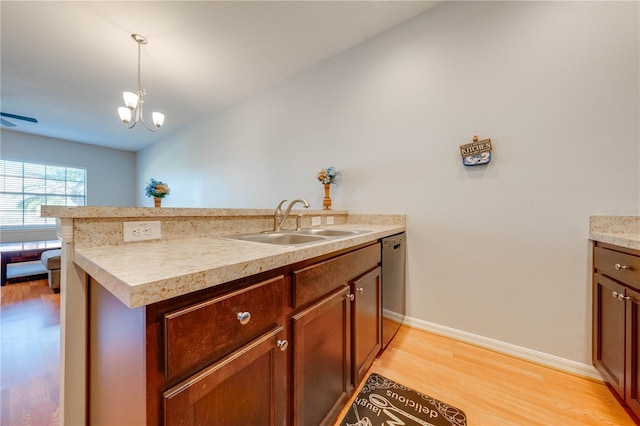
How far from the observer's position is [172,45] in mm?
2369

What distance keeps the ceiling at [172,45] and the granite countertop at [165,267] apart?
7.01 feet

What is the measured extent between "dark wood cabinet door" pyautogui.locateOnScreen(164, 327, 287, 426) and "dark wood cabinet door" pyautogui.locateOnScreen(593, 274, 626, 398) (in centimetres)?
159

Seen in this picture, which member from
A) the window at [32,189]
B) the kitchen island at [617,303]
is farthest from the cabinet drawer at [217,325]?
the window at [32,189]

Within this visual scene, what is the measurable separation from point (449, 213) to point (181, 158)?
4.85 m

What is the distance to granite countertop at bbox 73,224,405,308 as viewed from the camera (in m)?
0.47

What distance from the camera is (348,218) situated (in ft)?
7.77

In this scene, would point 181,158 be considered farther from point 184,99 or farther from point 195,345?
point 195,345

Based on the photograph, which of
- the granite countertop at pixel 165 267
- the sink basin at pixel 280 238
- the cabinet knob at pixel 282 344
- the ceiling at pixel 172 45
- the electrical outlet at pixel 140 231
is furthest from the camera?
the ceiling at pixel 172 45

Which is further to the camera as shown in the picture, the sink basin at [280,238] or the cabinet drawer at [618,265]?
the sink basin at [280,238]

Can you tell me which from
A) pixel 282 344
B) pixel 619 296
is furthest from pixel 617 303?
pixel 282 344

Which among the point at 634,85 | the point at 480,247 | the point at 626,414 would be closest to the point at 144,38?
the point at 480,247

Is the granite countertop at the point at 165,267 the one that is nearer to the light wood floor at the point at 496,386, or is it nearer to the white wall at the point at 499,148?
the light wood floor at the point at 496,386

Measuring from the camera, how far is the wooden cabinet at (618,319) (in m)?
1.03

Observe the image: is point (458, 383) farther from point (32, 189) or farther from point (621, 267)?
point (32, 189)
